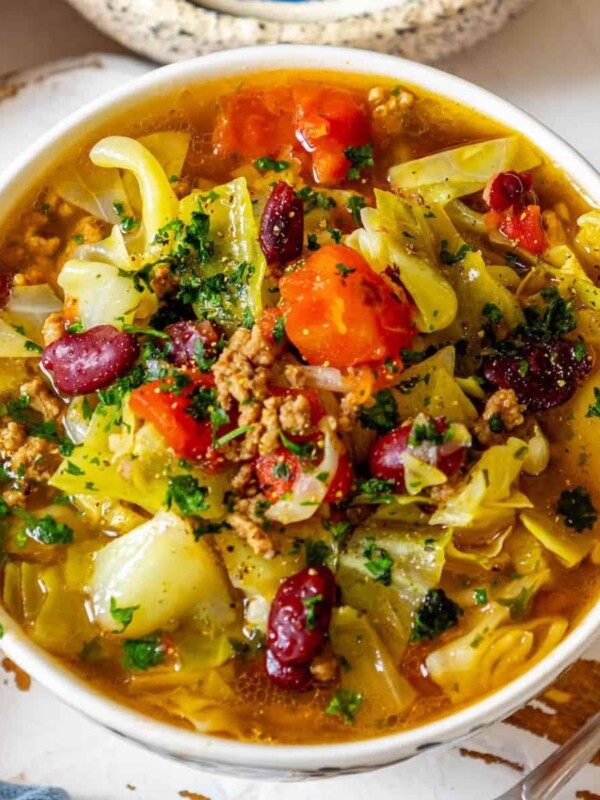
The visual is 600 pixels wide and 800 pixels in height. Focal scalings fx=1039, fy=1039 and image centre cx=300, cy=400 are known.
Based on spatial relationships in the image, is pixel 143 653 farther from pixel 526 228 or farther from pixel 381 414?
pixel 526 228

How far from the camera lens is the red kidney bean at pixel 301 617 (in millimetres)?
2262

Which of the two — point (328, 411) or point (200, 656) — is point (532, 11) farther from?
point (200, 656)

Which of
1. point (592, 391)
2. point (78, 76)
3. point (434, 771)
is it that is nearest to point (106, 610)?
point (434, 771)

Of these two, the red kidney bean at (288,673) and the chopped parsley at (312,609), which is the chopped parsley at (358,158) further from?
the red kidney bean at (288,673)

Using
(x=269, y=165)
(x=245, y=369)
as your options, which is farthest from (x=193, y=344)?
(x=269, y=165)

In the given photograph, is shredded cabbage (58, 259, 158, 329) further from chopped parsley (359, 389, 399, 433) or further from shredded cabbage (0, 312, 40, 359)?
chopped parsley (359, 389, 399, 433)

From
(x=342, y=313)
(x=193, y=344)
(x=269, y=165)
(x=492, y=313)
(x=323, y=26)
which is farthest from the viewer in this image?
(x=323, y=26)

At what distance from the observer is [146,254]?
2688mm

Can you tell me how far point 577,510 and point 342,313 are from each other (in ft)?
2.49

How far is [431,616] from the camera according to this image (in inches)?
93.2

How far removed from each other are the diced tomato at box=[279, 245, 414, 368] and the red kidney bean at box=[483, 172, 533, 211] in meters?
0.50

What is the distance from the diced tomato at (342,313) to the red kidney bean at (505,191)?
1.63 ft

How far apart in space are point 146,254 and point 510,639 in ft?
4.32

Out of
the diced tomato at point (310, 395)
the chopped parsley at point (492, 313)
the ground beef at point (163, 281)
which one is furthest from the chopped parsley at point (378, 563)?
the ground beef at point (163, 281)
